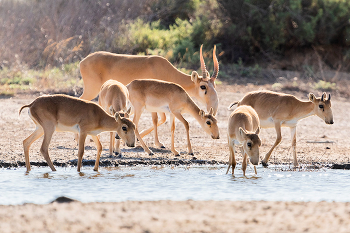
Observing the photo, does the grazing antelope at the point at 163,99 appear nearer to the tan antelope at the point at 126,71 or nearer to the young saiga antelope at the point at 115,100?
the young saiga antelope at the point at 115,100

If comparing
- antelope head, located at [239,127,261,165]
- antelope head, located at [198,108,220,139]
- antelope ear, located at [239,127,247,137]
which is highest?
antelope head, located at [198,108,220,139]

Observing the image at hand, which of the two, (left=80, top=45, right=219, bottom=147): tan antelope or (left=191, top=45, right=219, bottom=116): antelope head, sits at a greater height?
(left=80, top=45, right=219, bottom=147): tan antelope

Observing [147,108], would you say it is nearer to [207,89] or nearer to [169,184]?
[207,89]

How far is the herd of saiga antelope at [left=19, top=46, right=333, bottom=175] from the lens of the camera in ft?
29.0

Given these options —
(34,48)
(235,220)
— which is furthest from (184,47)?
(235,220)

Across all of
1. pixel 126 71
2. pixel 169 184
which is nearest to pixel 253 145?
pixel 169 184

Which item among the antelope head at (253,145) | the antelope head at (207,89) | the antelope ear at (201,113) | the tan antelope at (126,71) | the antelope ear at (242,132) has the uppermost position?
the tan antelope at (126,71)

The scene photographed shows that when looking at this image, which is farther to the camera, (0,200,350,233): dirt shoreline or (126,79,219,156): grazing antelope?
(126,79,219,156): grazing antelope

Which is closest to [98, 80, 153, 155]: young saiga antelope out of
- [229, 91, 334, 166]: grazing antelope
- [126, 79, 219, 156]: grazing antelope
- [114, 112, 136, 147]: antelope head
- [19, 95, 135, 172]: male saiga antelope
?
[126, 79, 219, 156]: grazing antelope

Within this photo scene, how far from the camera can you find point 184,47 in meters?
24.6

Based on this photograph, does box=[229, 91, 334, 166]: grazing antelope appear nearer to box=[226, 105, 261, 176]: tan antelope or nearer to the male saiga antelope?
box=[226, 105, 261, 176]: tan antelope

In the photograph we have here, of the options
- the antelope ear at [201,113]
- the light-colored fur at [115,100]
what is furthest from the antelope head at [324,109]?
the light-colored fur at [115,100]

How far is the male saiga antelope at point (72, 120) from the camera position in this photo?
8.79m

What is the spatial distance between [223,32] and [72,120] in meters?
17.9
